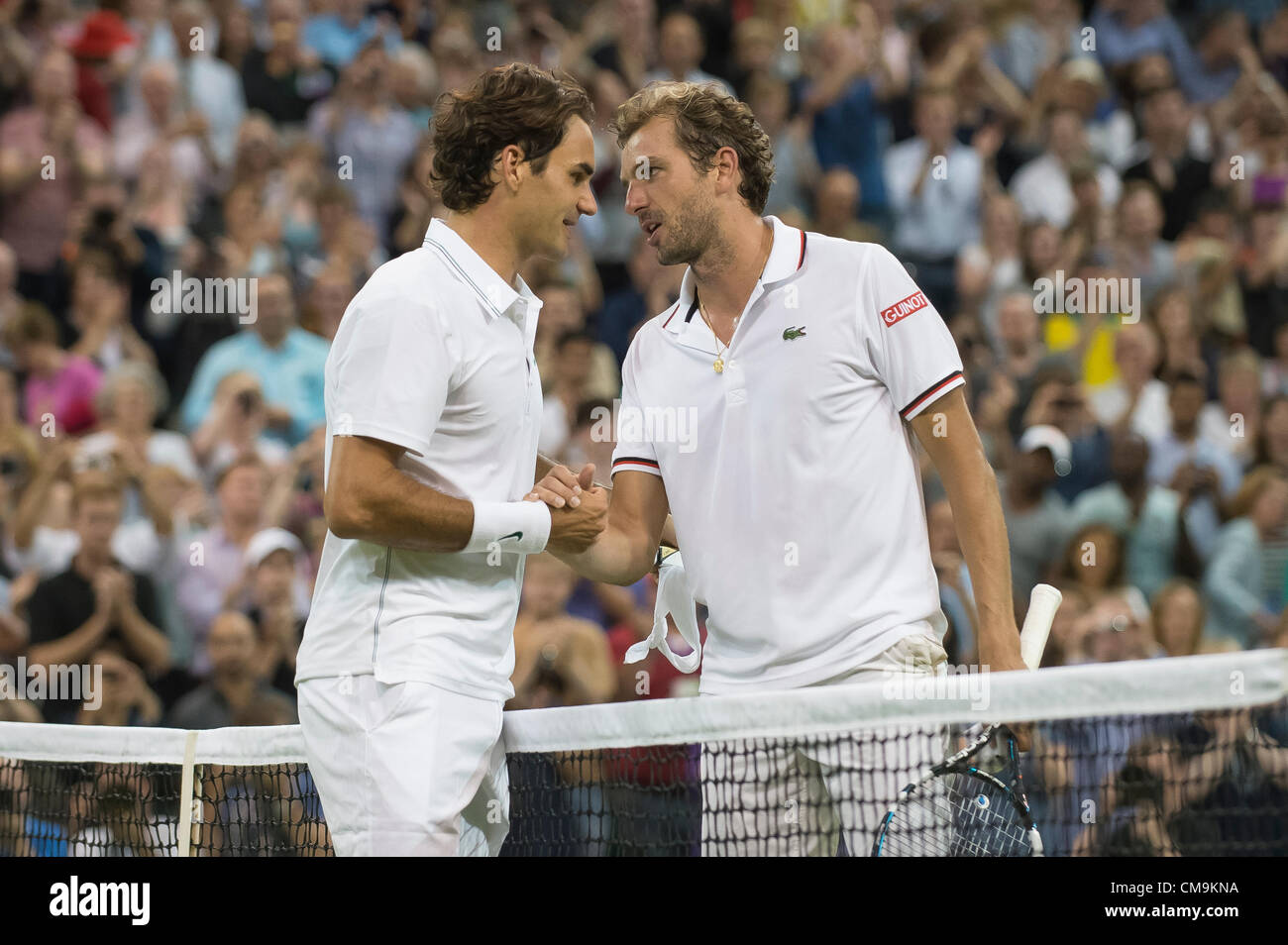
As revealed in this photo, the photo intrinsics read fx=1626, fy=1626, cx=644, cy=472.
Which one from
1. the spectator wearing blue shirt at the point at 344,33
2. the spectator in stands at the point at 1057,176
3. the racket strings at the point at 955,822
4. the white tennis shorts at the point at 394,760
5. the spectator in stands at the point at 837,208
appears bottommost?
the racket strings at the point at 955,822

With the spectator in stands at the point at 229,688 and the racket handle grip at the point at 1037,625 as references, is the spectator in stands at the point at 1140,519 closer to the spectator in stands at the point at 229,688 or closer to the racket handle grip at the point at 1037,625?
the spectator in stands at the point at 229,688

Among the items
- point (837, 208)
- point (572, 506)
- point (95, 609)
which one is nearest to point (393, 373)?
point (572, 506)

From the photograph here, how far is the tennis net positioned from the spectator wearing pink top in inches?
151

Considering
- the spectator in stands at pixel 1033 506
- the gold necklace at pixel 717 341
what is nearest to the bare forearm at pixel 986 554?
the gold necklace at pixel 717 341

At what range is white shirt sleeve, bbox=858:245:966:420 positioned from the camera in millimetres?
3725

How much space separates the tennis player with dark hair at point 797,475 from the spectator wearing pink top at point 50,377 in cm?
484

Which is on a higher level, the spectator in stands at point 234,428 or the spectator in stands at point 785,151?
the spectator in stands at point 785,151

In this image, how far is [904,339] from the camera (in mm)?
3754

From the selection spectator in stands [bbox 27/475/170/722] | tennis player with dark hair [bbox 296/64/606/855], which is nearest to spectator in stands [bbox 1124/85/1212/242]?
spectator in stands [bbox 27/475/170/722]

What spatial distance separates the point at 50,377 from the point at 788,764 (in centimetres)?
564

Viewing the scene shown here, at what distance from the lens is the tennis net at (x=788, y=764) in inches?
124

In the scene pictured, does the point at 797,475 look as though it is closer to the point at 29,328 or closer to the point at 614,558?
the point at 614,558

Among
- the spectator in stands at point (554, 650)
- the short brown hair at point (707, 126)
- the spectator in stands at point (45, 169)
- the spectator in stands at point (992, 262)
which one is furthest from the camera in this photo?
the spectator in stands at point (992, 262)
